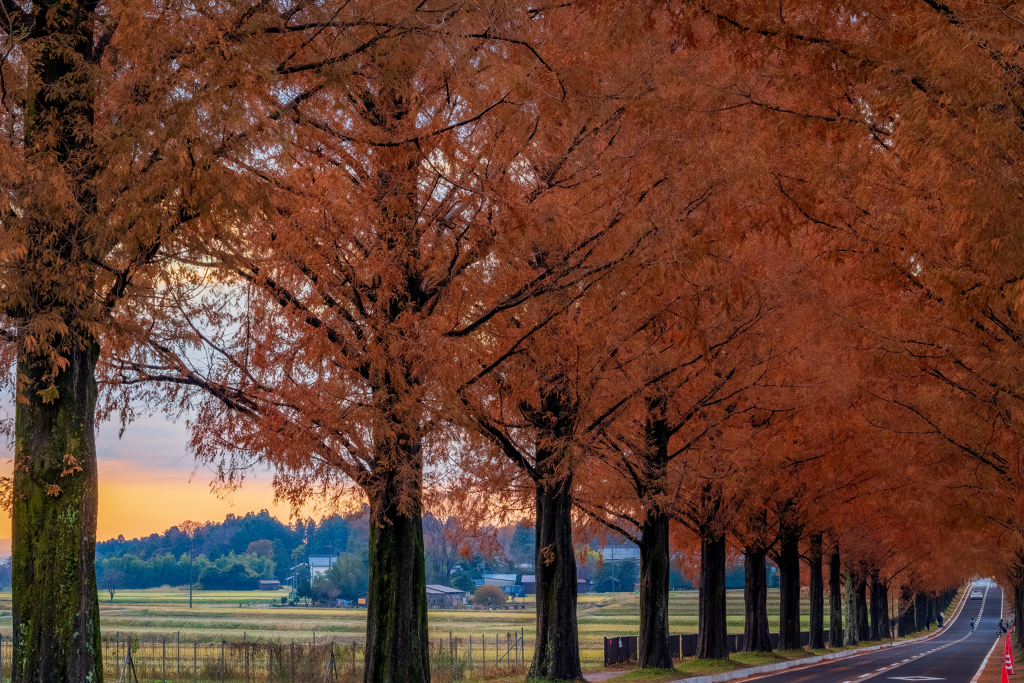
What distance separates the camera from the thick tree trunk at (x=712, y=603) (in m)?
30.1

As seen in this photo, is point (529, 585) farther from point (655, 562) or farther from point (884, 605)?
point (655, 562)

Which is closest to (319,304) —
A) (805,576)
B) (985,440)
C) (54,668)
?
(54,668)

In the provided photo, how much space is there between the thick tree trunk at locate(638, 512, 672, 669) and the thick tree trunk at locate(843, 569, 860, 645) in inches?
1398

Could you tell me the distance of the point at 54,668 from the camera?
971 cm

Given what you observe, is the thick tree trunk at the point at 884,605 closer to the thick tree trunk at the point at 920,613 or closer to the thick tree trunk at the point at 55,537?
the thick tree trunk at the point at 920,613

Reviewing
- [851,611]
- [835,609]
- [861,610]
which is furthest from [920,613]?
[835,609]

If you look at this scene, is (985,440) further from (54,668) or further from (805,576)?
(805,576)

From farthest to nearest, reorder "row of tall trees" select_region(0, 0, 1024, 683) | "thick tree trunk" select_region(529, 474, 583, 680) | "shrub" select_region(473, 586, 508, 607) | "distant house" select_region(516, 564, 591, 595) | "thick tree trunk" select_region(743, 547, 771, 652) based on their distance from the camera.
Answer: "distant house" select_region(516, 564, 591, 595) → "shrub" select_region(473, 586, 508, 607) → "thick tree trunk" select_region(743, 547, 771, 652) → "thick tree trunk" select_region(529, 474, 583, 680) → "row of tall trees" select_region(0, 0, 1024, 683)

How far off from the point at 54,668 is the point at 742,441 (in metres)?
19.4

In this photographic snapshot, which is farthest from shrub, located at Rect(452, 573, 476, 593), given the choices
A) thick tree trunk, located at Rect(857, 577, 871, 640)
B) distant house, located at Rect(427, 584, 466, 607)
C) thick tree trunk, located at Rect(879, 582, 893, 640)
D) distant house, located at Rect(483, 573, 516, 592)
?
thick tree trunk, located at Rect(857, 577, 871, 640)

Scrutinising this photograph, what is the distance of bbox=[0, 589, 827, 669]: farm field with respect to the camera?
69.9 m

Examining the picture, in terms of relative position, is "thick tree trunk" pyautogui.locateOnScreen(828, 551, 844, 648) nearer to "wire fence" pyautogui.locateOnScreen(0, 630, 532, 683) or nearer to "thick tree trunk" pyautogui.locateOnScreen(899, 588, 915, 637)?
"wire fence" pyautogui.locateOnScreen(0, 630, 532, 683)

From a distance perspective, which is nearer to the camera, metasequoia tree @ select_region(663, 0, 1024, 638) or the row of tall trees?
metasequoia tree @ select_region(663, 0, 1024, 638)

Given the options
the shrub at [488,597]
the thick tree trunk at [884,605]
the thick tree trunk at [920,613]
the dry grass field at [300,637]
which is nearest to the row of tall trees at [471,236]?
the dry grass field at [300,637]
